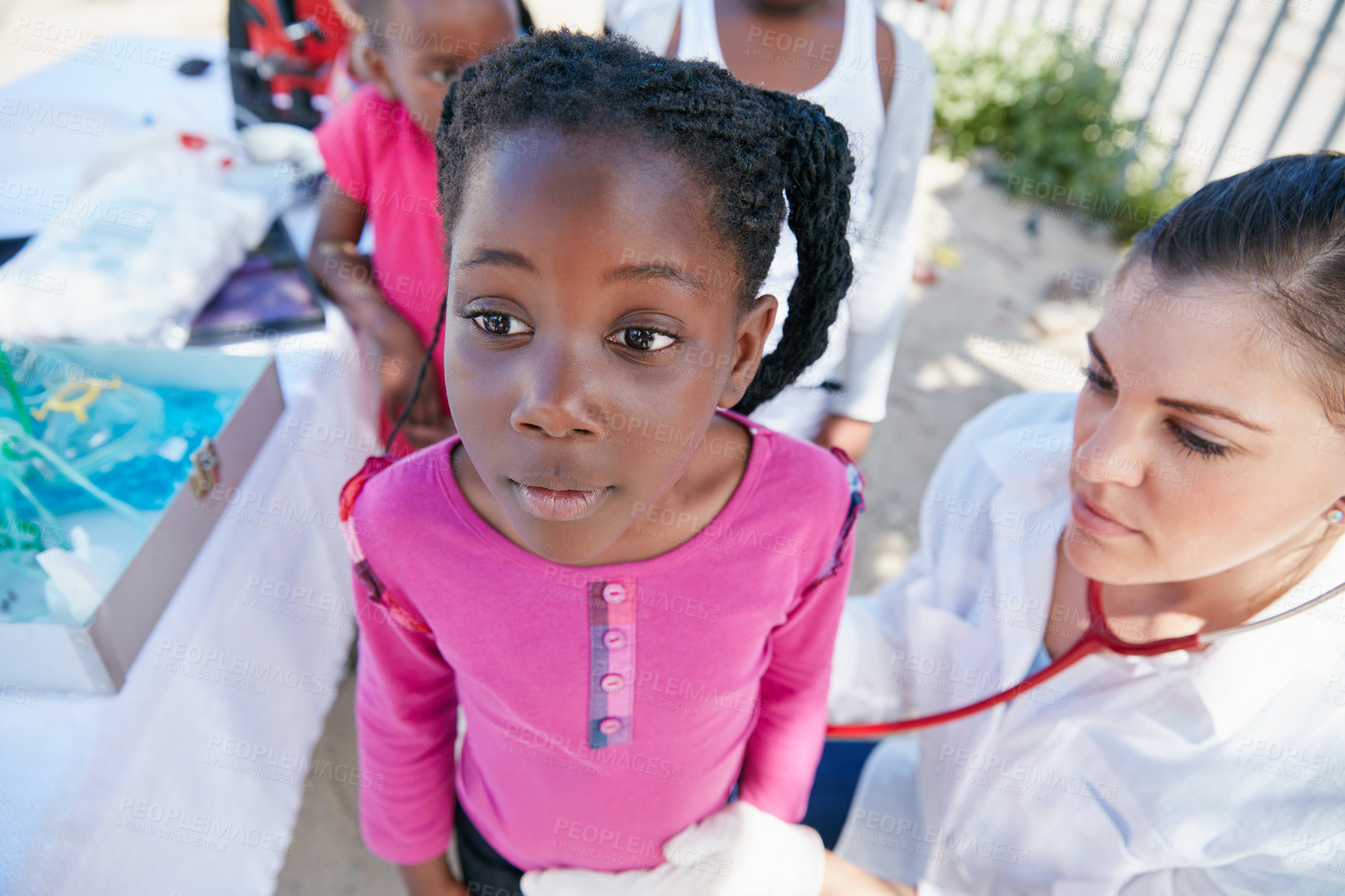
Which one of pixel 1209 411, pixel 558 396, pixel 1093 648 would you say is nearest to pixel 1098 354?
pixel 1209 411

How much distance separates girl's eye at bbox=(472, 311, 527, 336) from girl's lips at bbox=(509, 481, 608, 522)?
5.8 inches

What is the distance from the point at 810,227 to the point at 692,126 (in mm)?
213

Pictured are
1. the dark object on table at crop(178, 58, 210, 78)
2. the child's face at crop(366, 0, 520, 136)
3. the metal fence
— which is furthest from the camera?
the metal fence

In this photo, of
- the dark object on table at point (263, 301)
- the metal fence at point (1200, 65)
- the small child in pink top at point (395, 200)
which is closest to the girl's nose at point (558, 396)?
the small child in pink top at point (395, 200)

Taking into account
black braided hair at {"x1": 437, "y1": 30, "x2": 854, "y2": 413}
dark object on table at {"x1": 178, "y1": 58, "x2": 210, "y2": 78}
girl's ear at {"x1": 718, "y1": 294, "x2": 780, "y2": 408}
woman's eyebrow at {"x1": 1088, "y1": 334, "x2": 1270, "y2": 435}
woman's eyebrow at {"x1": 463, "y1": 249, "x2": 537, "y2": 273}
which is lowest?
dark object on table at {"x1": 178, "y1": 58, "x2": 210, "y2": 78}

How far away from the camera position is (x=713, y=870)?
3.67ft

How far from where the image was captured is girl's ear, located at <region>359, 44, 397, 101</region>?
1633 mm

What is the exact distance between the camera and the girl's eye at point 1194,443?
103 cm

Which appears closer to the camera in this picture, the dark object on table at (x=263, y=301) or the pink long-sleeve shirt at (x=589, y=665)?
the pink long-sleeve shirt at (x=589, y=665)

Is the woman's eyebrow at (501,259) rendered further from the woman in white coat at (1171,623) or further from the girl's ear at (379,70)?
the girl's ear at (379,70)

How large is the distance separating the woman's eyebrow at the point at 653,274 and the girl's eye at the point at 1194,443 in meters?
0.74

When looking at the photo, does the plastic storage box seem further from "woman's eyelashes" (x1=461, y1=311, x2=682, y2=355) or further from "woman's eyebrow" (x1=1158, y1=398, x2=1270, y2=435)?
"woman's eyebrow" (x1=1158, y1=398, x2=1270, y2=435)

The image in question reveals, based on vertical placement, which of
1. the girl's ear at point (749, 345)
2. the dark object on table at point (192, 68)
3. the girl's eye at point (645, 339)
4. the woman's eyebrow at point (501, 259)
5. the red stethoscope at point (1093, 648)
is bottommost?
the red stethoscope at point (1093, 648)

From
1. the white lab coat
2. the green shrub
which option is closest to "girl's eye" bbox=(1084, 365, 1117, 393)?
the white lab coat
